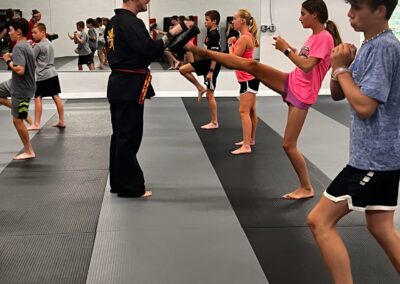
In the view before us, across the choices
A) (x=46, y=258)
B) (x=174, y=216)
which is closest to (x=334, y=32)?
(x=174, y=216)

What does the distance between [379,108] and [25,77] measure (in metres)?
4.15

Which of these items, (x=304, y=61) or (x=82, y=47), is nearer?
(x=304, y=61)

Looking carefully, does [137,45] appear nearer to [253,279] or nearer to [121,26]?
[121,26]

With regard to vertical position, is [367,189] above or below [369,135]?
below

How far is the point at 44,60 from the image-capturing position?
6.73m

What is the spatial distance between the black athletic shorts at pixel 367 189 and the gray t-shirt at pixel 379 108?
0.03 m

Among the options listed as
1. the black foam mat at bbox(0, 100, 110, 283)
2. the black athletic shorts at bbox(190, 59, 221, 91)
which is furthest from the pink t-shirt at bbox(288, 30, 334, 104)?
the black athletic shorts at bbox(190, 59, 221, 91)

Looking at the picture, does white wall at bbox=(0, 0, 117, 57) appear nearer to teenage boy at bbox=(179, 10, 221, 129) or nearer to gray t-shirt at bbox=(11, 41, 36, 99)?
teenage boy at bbox=(179, 10, 221, 129)

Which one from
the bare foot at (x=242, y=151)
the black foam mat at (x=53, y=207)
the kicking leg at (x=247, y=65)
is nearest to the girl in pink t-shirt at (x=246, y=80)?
the bare foot at (x=242, y=151)

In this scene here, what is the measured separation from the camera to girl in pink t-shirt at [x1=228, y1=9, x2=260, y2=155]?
17.8 feet

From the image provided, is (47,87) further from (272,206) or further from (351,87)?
(351,87)

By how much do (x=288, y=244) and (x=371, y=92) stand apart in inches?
65.0

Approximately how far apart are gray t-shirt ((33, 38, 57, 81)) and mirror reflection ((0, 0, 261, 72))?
4049 millimetres

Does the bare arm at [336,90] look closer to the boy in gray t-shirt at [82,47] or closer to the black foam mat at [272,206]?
the black foam mat at [272,206]
